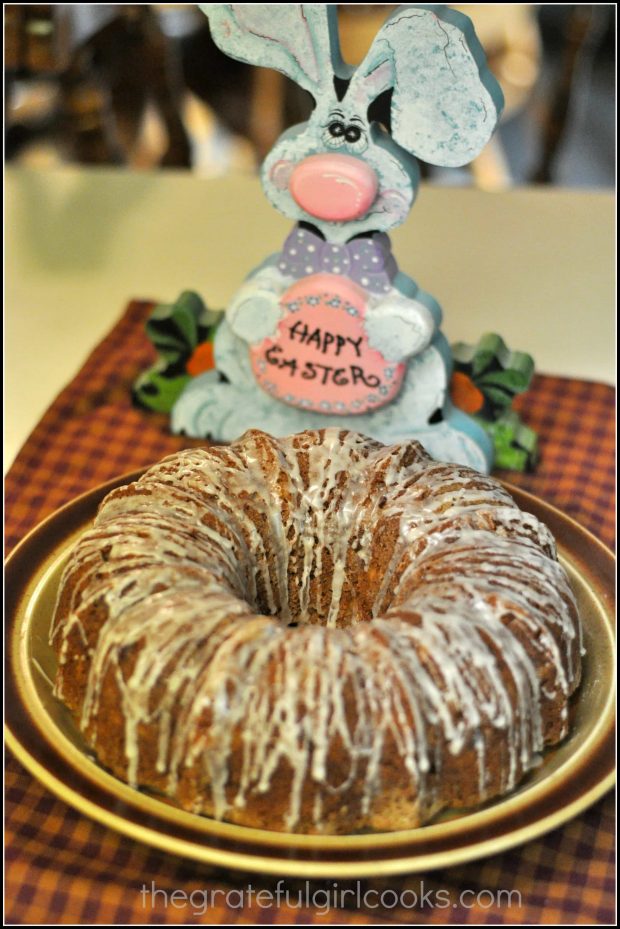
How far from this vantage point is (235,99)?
10.3ft

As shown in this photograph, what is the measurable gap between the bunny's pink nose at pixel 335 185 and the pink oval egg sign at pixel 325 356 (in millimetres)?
84

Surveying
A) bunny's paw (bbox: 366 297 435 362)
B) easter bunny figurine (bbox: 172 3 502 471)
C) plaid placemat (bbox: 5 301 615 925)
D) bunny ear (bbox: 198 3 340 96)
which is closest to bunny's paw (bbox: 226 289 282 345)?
easter bunny figurine (bbox: 172 3 502 471)

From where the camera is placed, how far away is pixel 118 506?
1.03 m

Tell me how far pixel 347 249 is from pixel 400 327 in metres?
0.09

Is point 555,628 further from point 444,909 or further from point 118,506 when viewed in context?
point 118,506

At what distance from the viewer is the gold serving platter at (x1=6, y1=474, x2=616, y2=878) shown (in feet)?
2.71

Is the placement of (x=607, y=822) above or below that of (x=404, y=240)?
below

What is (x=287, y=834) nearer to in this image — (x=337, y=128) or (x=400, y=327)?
(x=400, y=327)

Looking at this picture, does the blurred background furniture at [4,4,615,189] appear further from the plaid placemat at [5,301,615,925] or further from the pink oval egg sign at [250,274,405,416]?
the plaid placemat at [5,301,615,925]

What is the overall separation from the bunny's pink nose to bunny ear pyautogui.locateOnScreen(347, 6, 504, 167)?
0.16 feet

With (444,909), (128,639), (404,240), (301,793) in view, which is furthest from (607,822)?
(404,240)

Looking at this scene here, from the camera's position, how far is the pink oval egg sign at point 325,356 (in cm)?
123

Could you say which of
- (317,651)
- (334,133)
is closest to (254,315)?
(334,133)

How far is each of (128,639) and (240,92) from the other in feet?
8.28
